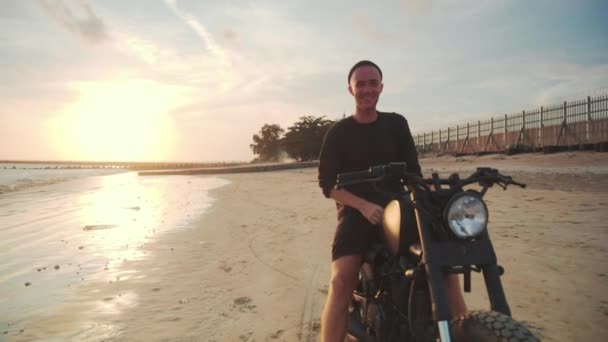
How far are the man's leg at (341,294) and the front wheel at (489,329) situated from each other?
34.4 inches

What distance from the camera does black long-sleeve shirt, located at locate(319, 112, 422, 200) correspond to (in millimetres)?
3205

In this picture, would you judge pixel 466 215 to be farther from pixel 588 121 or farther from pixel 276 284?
pixel 588 121

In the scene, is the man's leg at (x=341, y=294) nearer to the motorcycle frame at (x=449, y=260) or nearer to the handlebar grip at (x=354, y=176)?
the handlebar grip at (x=354, y=176)

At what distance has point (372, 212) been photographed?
8.66 ft

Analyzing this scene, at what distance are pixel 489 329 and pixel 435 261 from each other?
39 centimetres

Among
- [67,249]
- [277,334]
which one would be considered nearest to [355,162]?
[277,334]

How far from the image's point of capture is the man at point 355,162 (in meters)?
2.80

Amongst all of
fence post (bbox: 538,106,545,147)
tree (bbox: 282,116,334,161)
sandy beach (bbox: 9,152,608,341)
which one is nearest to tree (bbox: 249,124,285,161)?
tree (bbox: 282,116,334,161)

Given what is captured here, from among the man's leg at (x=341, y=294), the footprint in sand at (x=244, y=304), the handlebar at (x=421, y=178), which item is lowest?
the footprint in sand at (x=244, y=304)

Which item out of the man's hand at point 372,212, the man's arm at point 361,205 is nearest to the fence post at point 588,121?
the man's arm at point 361,205

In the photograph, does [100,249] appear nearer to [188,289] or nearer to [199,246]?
[199,246]

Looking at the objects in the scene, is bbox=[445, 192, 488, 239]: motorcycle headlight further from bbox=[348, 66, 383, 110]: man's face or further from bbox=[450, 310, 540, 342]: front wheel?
bbox=[348, 66, 383, 110]: man's face

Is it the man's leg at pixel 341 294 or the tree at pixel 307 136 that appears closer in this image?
the man's leg at pixel 341 294

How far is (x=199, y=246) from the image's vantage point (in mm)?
7070
